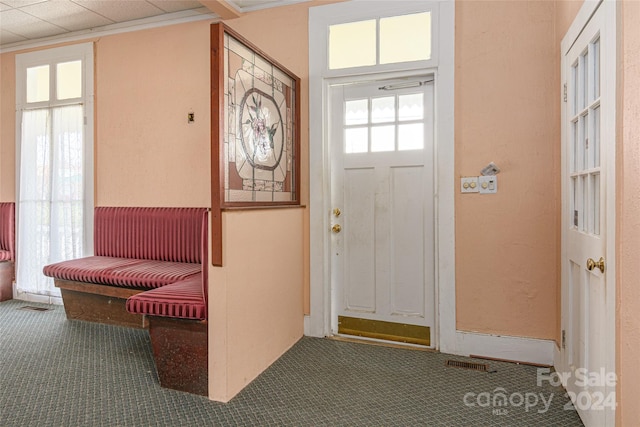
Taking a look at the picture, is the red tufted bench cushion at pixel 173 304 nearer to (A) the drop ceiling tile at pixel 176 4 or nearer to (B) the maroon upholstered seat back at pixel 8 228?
(A) the drop ceiling tile at pixel 176 4

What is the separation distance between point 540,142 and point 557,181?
12.1 inches

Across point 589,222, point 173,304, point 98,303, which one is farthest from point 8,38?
point 589,222

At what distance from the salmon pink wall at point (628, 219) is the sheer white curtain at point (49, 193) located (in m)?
4.74

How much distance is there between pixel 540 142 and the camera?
283 cm

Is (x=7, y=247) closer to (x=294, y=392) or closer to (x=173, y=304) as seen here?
(x=173, y=304)

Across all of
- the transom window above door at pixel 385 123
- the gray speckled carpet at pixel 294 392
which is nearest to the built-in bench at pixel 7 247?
the gray speckled carpet at pixel 294 392

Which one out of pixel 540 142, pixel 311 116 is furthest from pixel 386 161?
pixel 540 142

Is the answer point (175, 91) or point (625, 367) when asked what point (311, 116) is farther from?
point (625, 367)

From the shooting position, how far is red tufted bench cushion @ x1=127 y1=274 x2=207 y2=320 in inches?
91.8

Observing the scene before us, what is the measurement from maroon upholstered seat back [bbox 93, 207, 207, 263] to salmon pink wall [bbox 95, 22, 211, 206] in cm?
15

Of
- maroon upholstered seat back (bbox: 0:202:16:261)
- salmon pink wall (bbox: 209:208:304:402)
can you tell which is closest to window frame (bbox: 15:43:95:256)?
maroon upholstered seat back (bbox: 0:202:16:261)

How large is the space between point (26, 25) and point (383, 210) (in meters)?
4.30

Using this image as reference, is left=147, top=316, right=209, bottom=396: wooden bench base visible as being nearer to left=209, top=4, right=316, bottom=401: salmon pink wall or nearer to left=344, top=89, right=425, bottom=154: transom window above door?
left=209, top=4, right=316, bottom=401: salmon pink wall

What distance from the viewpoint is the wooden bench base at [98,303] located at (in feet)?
11.4
